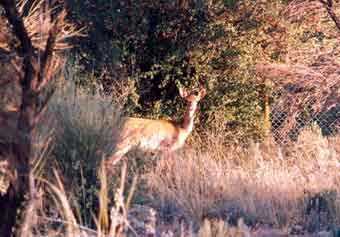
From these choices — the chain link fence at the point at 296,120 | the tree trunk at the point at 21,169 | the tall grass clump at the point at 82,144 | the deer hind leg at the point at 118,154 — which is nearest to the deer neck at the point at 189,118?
the chain link fence at the point at 296,120

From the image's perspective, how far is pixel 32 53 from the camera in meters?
5.54

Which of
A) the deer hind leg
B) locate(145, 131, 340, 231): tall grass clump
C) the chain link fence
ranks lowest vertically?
locate(145, 131, 340, 231): tall grass clump

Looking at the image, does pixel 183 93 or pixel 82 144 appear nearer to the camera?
pixel 82 144

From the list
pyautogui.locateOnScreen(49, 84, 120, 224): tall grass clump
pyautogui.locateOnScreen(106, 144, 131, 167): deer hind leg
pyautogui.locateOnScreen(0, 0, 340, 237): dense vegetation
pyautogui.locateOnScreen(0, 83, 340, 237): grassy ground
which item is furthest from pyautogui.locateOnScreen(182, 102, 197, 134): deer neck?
pyautogui.locateOnScreen(106, 144, 131, 167): deer hind leg

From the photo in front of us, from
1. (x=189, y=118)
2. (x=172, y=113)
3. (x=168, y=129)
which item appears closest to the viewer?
(x=168, y=129)

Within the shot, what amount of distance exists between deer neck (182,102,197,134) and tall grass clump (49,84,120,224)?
227 inches

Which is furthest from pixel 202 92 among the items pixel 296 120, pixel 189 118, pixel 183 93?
pixel 296 120

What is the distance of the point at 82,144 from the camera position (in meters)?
8.43

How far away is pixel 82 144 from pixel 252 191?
2.10m

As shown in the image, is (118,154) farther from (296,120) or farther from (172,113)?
(172,113)

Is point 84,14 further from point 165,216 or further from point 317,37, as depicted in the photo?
point 165,216

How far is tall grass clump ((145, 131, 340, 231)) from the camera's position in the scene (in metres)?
8.39

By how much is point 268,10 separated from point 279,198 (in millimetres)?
6932

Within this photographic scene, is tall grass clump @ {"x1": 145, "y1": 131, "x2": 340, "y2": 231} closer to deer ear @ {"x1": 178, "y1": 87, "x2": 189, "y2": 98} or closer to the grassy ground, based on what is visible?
the grassy ground
